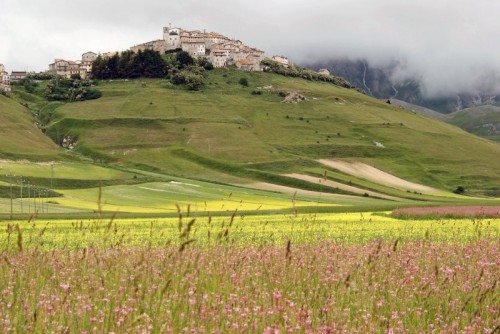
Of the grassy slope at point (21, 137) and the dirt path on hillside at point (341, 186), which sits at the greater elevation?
the grassy slope at point (21, 137)

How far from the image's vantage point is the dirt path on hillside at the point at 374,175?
137488 millimetres

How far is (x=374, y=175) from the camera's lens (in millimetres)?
144750

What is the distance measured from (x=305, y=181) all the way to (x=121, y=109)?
87.0 meters

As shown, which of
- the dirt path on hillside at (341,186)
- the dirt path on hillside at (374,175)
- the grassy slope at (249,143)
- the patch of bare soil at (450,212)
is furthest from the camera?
the grassy slope at (249,143)

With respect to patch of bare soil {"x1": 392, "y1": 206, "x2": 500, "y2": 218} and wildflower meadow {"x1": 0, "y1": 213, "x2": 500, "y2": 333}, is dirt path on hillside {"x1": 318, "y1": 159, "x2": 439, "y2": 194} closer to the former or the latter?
patch of bare soil {"x1": 392, "y1": 206, "x2": 500, "y2": 218}

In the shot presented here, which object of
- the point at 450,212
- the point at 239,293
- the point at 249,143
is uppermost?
the point at 249,143

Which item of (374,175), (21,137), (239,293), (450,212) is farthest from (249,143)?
(239,293)

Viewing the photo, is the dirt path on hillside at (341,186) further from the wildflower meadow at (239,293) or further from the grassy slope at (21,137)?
the wildflower meadow at (239,293)

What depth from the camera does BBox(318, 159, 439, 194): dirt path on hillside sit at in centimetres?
13749

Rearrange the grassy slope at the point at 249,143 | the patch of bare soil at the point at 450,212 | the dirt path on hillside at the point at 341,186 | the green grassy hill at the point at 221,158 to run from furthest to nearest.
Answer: the grassy slope at the point at 249,143 → the dirt path on hillside at the point at 341,186 → the green grassy hill at the point at 221,158 → the patch of bare soil at the point at 450,212

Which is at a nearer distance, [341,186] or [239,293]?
[239,293]

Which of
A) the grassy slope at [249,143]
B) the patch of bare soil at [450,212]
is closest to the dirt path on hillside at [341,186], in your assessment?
the grassy slope at [249,143]

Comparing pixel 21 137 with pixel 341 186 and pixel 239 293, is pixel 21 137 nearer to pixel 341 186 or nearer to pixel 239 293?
pixel 341 186

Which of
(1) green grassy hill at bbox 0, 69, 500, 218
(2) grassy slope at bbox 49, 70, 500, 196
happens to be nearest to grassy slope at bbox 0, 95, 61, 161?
(1) green grassy hill at bbox 0, 69, 500, 218
